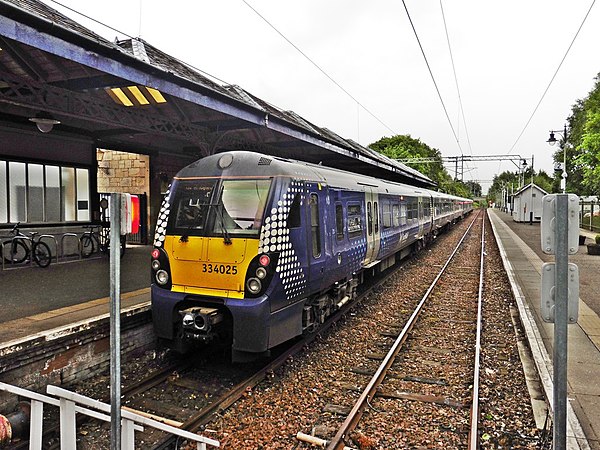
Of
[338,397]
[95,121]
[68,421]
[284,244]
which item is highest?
[95,121]

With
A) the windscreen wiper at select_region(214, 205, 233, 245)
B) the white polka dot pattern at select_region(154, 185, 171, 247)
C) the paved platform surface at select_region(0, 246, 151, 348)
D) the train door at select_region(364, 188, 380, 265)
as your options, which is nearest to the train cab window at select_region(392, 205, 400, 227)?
the train door at select_region(364, 188, 380, 265)

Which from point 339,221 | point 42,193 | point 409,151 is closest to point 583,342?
point 339,221

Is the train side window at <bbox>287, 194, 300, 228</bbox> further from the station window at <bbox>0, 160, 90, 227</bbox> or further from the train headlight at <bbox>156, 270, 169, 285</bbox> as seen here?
the station window at <bbox>0, 160, 90, 227</bbox>

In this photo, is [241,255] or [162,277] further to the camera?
[162,277]

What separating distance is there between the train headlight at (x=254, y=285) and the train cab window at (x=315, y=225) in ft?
4.23

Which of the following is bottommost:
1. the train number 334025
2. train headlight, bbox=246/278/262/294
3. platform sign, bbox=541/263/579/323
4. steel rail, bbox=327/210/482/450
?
steel rail, bbox=327/210/482/450

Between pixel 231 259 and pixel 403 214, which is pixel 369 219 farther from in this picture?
→ pixel 231 259

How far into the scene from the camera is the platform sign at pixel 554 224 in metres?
3.17

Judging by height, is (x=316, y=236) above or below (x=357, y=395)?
above

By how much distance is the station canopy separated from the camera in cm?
544

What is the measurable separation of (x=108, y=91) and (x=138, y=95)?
49 cm

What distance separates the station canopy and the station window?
1.07 meters

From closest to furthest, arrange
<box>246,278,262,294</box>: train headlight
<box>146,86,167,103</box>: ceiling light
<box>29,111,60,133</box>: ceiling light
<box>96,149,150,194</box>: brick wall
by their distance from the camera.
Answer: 1. <box>246,278,262,294</box>: train headlight
2. <box>146,86,167,103</box>: ceiling light
3. <box>29,111,60,133</box>: ceiling light
4. <box>96,149,150,194</box>: brick wall

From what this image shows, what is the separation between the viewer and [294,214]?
6355mm
